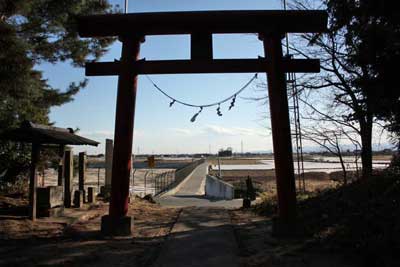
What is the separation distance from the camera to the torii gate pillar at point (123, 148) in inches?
332

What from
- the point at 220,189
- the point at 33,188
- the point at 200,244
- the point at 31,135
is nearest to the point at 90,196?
the point at 33,188

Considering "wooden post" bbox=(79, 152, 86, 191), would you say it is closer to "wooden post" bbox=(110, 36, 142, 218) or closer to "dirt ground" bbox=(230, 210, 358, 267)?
"wooden post" bbox=(110, 36, 142, 218)

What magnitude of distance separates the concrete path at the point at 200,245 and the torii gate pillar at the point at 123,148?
1155 mm

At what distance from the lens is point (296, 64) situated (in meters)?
8.73

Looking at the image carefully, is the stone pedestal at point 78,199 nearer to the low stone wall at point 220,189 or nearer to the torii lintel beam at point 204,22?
the torii lintel beam at point 204,22

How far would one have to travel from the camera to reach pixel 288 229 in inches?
320

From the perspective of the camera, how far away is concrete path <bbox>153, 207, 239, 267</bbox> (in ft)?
20.6

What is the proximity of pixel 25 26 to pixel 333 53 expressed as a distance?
10132 millimetres

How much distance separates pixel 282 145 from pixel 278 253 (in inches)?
91.9

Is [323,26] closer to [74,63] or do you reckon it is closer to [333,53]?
[333,53]

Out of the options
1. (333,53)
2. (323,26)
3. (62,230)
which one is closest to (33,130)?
(62,230)

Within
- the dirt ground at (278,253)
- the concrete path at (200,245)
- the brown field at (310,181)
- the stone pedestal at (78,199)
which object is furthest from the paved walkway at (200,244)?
the brown field at (310,181)

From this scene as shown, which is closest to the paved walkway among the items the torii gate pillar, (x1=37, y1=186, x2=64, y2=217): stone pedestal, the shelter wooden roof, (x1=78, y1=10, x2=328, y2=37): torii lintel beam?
the torii gate pillar

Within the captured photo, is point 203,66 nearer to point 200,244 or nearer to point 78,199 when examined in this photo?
point 200,244
